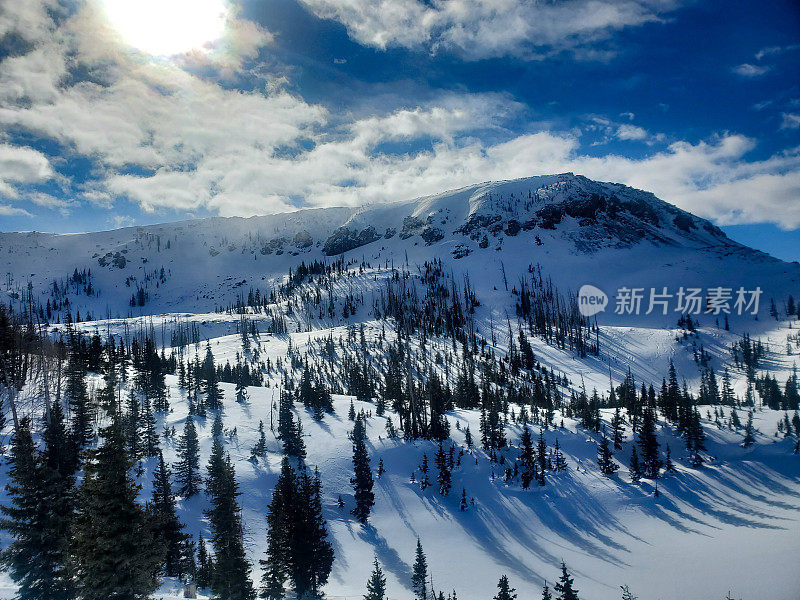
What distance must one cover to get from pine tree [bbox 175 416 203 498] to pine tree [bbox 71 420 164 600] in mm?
41130

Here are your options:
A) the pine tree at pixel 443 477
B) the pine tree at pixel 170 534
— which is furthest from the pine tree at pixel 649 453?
the pine tree at pixel 170 534

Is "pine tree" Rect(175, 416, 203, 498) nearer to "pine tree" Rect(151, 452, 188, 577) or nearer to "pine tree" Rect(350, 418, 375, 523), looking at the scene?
"pine tree" Rect(151, 452, 188, 577)

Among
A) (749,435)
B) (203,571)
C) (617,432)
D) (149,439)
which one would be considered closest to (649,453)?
(617,432)

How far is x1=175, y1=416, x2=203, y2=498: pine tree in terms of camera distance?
5859 cm

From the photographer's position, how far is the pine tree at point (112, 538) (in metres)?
19.6

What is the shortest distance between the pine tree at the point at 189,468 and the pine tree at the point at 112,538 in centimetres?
4113

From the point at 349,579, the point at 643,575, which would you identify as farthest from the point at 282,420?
the point at 643,575

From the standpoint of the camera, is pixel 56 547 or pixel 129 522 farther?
Answer: pixel 56 547

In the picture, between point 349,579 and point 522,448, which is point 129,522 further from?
point 522,448

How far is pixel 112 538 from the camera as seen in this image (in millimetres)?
19844

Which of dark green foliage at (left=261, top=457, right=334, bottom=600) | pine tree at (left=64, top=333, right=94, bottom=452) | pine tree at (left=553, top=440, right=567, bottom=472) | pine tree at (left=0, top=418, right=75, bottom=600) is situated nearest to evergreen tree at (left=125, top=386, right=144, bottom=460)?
pine tree at (left=64, top=333, right=94, bottom=452)

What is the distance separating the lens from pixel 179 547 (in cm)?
4256

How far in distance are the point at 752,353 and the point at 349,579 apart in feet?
499

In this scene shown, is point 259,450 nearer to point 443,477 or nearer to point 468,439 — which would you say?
point 443,477
